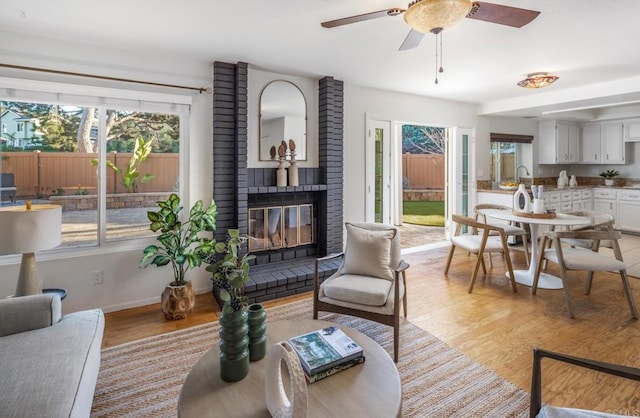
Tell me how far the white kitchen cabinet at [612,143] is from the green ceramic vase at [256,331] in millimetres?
7879

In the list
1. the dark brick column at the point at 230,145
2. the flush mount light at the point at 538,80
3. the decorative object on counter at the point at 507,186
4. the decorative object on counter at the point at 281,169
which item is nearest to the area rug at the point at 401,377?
the dark brick column at the point at 230,145

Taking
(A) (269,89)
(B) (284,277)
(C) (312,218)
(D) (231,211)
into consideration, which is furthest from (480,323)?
(A) (269,89)

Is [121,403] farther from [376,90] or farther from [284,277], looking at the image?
[376,90]

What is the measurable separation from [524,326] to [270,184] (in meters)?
Answer: 2.83

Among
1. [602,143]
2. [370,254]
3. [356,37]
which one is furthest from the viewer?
[602,143]

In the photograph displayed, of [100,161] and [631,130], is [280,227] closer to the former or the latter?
[100,161]

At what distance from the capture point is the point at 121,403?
1919mm

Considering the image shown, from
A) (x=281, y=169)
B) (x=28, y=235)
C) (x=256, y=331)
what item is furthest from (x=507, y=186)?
(x=28, y=235)

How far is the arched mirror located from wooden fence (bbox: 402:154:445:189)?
694cm

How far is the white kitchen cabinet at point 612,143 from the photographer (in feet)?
21.2

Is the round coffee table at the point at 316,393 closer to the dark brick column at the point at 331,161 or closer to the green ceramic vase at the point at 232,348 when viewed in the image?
the green ceramic vase at the point at 232,348

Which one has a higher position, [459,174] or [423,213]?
[459,174]

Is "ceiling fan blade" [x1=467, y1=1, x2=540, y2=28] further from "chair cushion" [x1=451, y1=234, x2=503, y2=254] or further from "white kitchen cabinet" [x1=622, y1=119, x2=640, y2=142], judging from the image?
"white kitchen cabinet" [x1=622, y1=119, x2=640, y2=142]

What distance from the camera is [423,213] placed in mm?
9133
